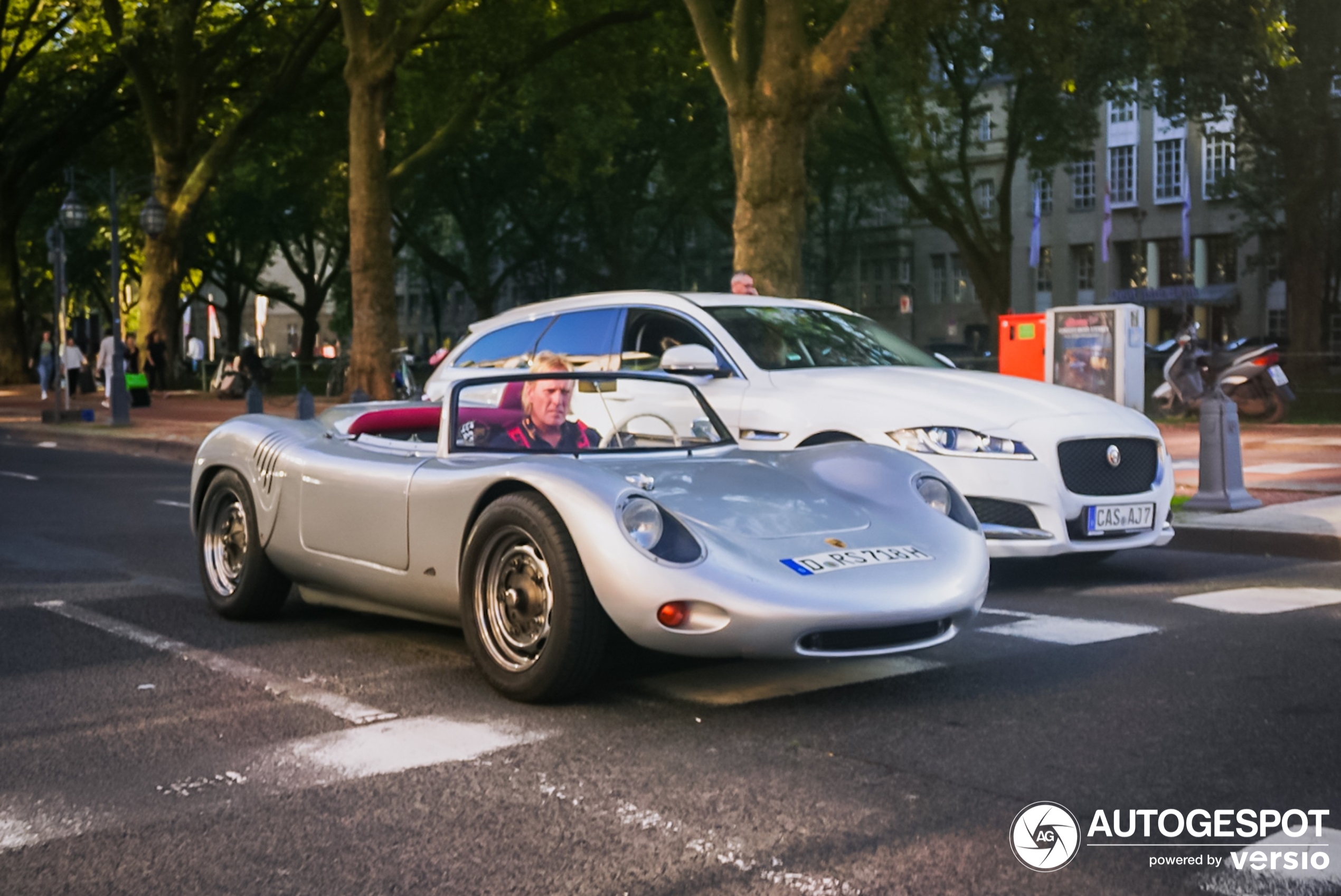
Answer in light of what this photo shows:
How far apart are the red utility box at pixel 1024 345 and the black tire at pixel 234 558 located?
901 centimetres

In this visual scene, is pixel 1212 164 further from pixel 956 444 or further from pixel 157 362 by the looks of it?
pixel 956 444

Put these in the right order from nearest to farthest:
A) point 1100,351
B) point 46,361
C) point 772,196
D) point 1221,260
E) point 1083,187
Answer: point 1100,351 → point 772,196 → point 46,361 → point 1221,260 → point 1083,187

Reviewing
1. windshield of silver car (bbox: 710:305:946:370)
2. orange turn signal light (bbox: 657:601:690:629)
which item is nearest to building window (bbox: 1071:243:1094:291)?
windshield of silver car (bbox: 710:305:946:370)

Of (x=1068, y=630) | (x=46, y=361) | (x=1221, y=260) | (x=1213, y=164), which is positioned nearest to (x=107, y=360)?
(x=46, y=361)

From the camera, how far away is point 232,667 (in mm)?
5852

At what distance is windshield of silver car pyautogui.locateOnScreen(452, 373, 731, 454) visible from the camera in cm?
578

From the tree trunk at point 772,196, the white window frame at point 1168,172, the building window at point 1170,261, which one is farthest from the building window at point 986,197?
the tree trunk at point 772,196

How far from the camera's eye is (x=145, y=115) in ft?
112

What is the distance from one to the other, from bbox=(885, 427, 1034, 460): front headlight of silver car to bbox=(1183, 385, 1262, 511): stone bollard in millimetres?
3742

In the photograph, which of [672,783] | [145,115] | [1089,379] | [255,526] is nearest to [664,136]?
[145,115]

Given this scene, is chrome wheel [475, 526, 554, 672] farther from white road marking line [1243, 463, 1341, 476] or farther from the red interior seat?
white road marking line [1243, 463, 1341, 476]

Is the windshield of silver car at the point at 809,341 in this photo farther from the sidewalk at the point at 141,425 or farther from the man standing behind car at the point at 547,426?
the sidewalk at the point at 141,425

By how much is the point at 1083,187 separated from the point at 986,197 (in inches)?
263

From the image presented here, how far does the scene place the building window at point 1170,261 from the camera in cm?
6425
